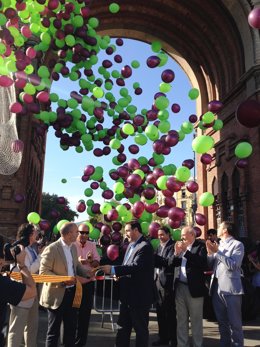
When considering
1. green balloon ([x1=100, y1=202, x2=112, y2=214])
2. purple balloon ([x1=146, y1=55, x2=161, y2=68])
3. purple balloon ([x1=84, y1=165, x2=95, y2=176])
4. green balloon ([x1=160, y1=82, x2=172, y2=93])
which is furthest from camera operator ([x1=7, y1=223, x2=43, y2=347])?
purple balloon ([x1=146, y1=55, x2=161, y2=68])

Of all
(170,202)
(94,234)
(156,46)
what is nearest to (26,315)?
(94,234)

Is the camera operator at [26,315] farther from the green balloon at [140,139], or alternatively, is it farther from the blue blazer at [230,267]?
the green balloon at [140,139]

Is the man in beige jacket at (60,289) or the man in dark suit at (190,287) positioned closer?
the man in beige jacket at (60,289)

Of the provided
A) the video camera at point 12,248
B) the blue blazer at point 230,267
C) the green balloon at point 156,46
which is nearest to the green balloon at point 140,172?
the blue blazer at point 230,267

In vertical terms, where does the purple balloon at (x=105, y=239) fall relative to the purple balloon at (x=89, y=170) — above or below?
below

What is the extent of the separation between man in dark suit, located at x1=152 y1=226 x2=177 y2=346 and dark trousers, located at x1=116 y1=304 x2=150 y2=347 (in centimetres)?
127

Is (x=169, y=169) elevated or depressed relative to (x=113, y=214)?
elevated

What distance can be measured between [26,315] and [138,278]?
1442mm

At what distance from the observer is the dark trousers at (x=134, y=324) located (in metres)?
4.50

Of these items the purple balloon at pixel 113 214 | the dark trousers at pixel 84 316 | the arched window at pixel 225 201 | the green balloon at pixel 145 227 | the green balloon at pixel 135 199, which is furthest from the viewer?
A: the arched window at pixel 225 201

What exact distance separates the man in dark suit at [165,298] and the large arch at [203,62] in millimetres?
8207

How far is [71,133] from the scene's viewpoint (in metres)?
9.84

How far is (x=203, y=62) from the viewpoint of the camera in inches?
731

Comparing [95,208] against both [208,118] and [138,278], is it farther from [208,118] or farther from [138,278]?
[138,278]
